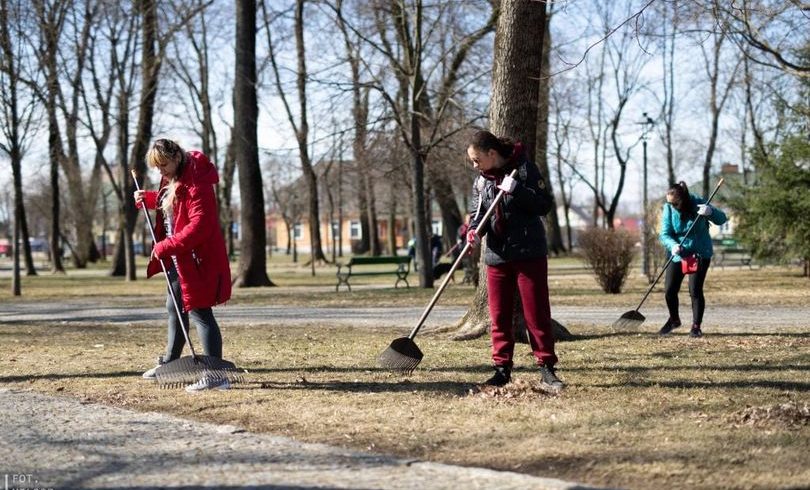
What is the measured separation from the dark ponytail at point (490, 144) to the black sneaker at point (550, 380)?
1409mm

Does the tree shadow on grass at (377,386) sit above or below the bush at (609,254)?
below

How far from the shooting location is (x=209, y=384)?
6613 mm

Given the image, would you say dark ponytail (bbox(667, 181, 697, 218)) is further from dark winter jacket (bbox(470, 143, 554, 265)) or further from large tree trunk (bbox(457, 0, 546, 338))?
dark winter jacket (bbox(470, 143, 554, 265))

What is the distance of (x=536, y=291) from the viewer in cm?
630

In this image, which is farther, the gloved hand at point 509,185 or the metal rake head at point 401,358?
the metal rake head at point 401,358

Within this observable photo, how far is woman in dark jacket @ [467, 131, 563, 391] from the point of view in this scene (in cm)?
627

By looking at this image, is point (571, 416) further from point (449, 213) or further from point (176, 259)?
point (449, 213)

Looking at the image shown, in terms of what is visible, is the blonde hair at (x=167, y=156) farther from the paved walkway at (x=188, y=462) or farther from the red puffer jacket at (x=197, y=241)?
the paved walkway at (x=188, y=462)

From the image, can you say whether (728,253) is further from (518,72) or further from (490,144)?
(490,144)

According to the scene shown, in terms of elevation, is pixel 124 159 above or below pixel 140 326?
above

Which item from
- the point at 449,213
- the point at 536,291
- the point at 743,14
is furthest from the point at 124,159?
the point at 536,291

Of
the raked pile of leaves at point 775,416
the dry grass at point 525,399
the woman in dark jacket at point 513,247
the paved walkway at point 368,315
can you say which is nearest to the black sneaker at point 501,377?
the woman in dark jacket at point 513,247

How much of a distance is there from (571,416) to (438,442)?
909 mm

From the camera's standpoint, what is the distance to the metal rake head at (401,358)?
22.4ft
